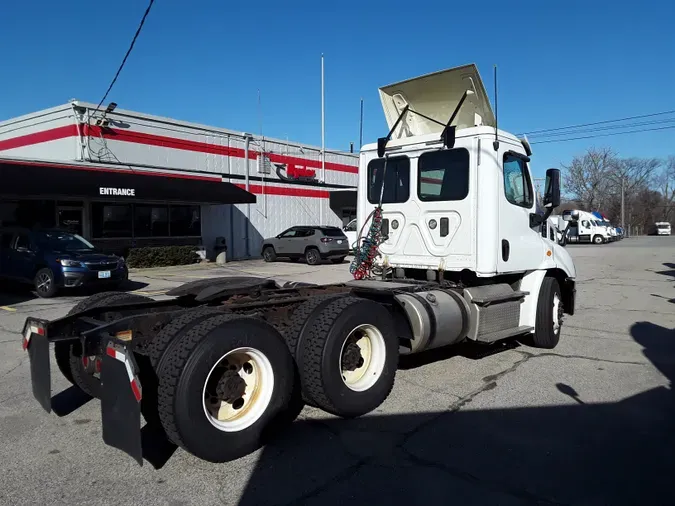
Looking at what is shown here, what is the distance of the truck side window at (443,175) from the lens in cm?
643

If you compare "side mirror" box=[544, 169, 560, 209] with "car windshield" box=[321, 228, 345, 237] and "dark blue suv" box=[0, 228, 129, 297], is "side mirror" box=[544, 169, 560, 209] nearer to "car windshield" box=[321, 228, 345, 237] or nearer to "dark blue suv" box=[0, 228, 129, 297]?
"dark blue suv" box=[0, 228, 129, 297]

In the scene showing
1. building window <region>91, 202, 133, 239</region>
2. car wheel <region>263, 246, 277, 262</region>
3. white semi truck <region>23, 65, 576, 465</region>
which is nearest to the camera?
white semi truck <region>23, 65, 576, 465</region>

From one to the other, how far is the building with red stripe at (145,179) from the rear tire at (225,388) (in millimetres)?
14865

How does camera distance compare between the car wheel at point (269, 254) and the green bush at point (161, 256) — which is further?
the car wheel at point (269, 254)

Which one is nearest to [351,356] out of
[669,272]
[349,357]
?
[349,357]

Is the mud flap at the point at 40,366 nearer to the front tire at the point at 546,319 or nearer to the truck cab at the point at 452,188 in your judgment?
the truck cab at the point at 452,188

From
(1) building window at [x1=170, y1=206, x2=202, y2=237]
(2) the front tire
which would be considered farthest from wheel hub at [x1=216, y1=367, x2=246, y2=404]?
(1) building window at [x1=170, y1=206, x2=202, y2=237]

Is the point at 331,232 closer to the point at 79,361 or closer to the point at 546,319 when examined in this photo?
the point at 546,319

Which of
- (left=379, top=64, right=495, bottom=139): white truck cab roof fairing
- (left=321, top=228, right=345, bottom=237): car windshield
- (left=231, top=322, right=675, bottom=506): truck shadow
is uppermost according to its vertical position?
(left=379, top=64, right=495, bottom=139): white truck cab roof fairing

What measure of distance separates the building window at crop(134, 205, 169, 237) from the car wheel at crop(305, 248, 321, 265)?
6.09 m

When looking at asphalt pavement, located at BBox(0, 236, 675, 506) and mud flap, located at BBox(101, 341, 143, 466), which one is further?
asphalt pavement, located at BBox(0, 236, 675, 506)

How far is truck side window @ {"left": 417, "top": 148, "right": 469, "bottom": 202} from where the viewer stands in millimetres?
6434

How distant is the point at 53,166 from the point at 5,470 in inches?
674

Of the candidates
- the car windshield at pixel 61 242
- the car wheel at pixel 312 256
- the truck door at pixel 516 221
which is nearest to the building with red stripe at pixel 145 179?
the car windshield at pixel 61 242
